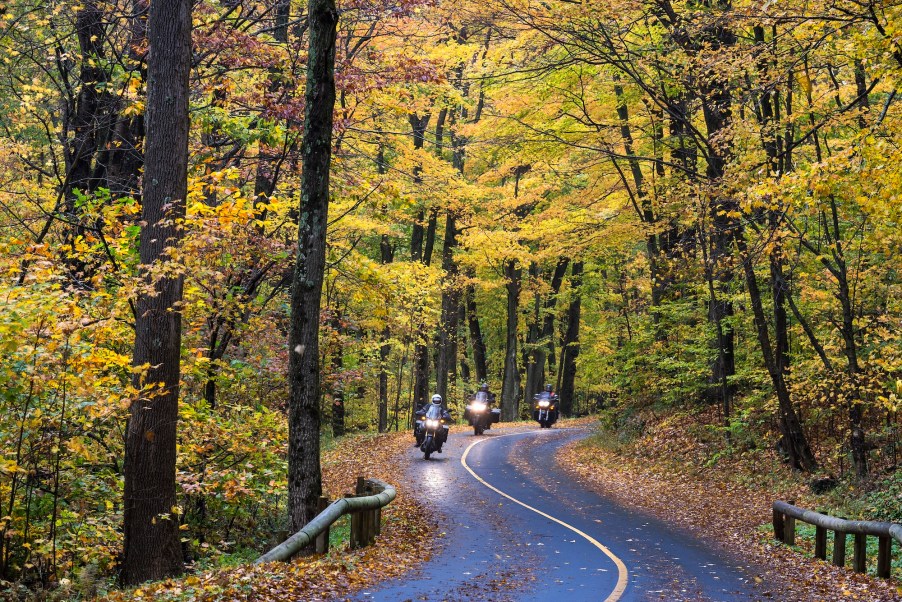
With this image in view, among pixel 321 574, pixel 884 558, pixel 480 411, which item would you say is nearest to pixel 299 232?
pixel 321 574

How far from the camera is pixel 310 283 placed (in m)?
11.7

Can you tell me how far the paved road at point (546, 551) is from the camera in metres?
10.1

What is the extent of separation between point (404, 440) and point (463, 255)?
928 cm

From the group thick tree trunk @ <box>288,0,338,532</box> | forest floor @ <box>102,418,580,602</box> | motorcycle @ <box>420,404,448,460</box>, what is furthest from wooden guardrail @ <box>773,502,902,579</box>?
motorcycle @ <box>420,404,448,460</box>

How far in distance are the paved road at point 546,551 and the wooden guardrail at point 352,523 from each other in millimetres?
1091

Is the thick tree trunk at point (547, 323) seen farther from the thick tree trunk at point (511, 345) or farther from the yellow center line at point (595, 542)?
the yellow center line at point (595, 542)

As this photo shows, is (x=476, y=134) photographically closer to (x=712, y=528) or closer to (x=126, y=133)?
(x=126, y=133)

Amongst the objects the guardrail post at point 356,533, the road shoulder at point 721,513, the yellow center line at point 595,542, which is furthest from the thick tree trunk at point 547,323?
the guardrail post at point 356,533

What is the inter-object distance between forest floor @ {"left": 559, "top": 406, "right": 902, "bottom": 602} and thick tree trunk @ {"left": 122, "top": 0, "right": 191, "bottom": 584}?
7990mm

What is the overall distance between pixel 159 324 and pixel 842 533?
1025 centimetres

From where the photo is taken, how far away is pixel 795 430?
753 inches

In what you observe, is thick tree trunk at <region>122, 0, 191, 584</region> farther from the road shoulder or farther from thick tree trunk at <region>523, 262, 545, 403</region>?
thick tree trunk at <region>523, 262, 545, 403</region>

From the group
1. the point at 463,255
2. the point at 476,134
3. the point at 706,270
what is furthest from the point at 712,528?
the point at 463,255

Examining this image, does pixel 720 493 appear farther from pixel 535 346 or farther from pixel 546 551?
pixel 535 346
